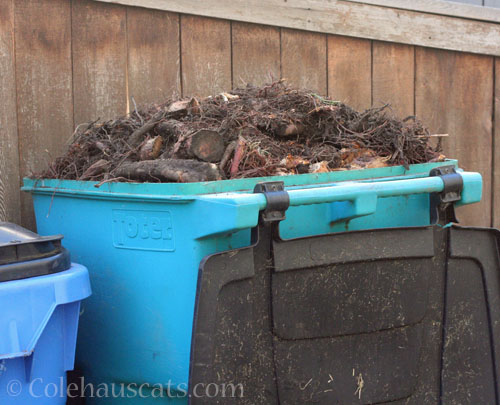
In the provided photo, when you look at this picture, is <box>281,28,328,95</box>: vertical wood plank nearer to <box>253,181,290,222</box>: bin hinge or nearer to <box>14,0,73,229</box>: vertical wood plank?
<box>14,0,73,229</box>: vertical wood plank

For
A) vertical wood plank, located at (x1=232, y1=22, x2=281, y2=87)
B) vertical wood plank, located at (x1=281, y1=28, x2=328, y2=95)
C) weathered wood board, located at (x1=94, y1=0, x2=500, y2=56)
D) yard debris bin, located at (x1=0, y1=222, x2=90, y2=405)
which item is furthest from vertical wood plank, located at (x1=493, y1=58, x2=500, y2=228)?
yard debris bin, located at (x1=0, y1=222, x2=90, y2=405)

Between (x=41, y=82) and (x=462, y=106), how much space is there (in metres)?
2.19

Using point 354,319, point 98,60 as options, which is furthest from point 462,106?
point 354,319

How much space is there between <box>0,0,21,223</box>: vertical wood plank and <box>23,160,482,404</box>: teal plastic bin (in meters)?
0.40

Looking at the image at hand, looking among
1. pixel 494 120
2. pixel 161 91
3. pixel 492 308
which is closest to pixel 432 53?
pixel 494 120

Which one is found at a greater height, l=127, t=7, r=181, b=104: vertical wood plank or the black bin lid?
l=127, t=7, r=181, b=104: vertical wood plank

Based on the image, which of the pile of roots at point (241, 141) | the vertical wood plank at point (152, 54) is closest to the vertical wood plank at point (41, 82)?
the pile of roots at point (241, 141)

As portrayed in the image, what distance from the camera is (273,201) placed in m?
1.51

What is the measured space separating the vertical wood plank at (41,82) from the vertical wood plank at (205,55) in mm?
500

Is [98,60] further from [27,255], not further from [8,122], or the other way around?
→ [27,255]

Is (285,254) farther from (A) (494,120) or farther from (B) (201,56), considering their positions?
(A) (494,120)

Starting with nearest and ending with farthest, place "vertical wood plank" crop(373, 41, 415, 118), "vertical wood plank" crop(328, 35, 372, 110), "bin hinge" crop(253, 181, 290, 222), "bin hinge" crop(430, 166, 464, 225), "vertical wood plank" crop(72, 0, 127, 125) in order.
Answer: "bin hinge" crop(253, 181, 290, 222) < "bin hinge" crop(430, 166, 464, 225) < "vertical wood plank" crop(72, 0, 127, 125) < "vertical wood plank" crop(328, 35, 372, 110) < "vertical wood plank" crop(373, 41, 415, 118)

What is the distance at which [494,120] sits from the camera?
3586mm

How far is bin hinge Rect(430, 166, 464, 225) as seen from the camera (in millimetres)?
1787
